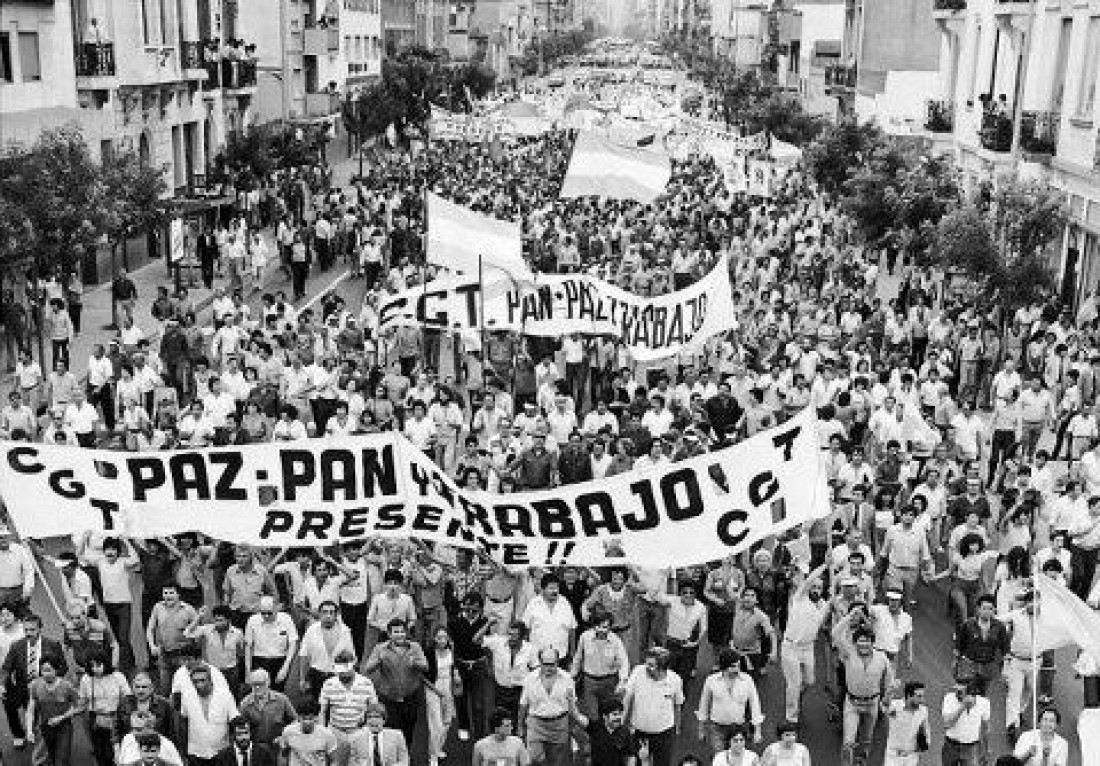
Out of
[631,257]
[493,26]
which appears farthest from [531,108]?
[493,26]

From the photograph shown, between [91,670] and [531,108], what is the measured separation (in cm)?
4594

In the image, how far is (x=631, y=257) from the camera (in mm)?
25922

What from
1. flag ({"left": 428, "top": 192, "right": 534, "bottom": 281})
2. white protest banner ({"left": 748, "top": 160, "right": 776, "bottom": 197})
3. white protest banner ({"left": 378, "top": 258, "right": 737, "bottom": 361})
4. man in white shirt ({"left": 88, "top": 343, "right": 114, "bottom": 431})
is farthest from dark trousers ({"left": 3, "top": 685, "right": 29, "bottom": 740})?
white protest banner ({"left": 748, "top": 160, "right": 776, "bottom": 197})

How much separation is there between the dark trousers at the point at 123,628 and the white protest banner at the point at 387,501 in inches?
37.6

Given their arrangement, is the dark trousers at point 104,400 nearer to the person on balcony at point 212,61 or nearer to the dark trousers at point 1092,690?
the dark trousers at point 1092,690

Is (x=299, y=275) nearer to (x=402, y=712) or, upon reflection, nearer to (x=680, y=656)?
(x=680, y=656)

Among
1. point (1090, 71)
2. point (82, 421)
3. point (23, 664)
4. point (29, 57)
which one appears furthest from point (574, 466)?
point (29, 57)

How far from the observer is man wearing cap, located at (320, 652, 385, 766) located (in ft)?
29.2

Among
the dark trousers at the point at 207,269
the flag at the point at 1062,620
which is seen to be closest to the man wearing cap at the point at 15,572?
the flag at the point at 1062,620

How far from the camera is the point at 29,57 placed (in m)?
30.0

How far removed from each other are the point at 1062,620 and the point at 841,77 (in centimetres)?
6558

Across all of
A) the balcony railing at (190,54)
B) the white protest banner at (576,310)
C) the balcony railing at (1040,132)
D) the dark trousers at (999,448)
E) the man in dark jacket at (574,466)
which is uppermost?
the balcony railing at (190,54)

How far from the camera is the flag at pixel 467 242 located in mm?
18609

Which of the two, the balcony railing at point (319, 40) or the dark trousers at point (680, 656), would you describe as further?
the balcony railing at point (319, 40)
